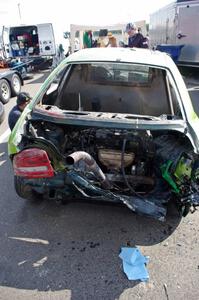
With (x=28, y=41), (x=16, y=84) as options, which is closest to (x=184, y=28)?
(x=16, y=84)

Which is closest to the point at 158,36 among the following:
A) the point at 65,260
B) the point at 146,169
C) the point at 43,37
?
the point at 43,37

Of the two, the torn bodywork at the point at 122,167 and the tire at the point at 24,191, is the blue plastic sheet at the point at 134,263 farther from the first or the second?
the tire at the point at 24,191

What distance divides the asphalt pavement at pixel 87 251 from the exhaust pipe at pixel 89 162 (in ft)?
1.05

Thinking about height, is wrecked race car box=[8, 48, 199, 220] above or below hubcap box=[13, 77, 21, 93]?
above

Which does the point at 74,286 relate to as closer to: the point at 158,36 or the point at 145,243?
the point at 145,243

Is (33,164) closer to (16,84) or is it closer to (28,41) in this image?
(16,84)

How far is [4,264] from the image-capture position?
105 inches

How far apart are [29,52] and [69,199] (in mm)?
13977

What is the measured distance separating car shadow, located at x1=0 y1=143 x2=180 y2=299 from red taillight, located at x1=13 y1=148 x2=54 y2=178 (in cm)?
76

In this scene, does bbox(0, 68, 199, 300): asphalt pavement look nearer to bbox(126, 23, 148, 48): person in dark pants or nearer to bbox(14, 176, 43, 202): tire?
bbox(14, 176, 43, 202): tire

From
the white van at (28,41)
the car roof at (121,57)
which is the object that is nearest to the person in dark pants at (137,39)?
the car roof at (121,57)

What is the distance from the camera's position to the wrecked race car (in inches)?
110

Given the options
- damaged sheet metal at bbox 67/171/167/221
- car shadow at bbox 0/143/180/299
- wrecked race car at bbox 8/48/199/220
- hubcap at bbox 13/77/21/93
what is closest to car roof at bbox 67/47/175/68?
wrecked race car at bbox 8/48/199/220

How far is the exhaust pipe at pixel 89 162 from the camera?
8.55ft
